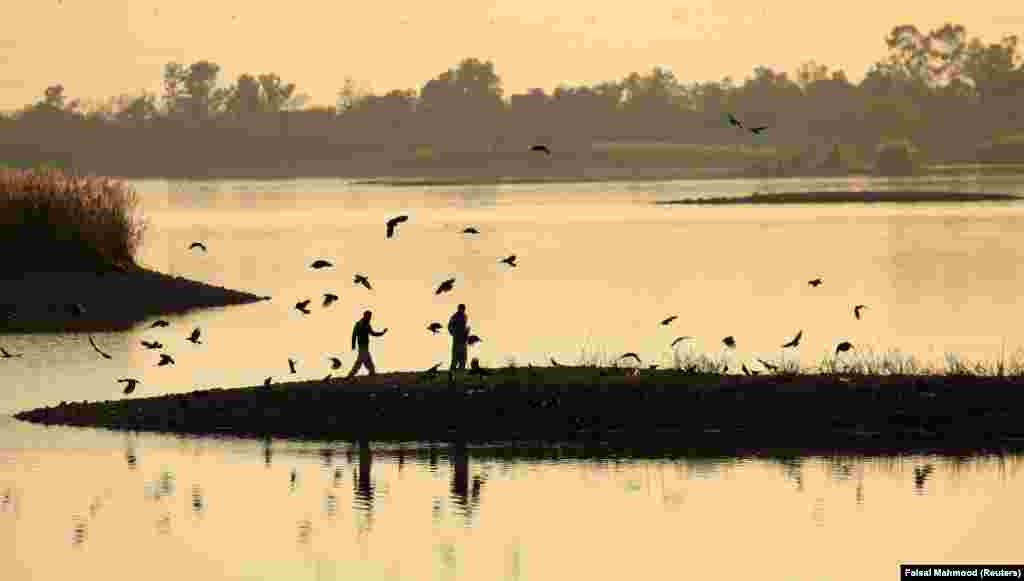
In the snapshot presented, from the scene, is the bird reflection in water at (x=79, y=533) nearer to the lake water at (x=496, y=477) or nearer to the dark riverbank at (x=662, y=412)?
the lake water at (x=496, y=477)

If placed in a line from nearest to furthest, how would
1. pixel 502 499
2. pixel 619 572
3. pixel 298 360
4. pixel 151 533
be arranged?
pixel 619 572 < pixel 151 533 < pixel 502 499 < pixel 298 360

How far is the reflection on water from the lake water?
0.08m

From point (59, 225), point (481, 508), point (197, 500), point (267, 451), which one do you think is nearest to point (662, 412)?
point (267, 451)

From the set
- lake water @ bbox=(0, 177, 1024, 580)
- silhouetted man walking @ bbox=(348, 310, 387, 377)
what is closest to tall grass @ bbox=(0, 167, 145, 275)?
lake water @ bbox=(0, 177, 1024, 580)

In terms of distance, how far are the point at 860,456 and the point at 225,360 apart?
87.1 feet

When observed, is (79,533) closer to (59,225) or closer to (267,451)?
(267,451)

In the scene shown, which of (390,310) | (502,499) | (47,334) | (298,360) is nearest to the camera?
(502,499)

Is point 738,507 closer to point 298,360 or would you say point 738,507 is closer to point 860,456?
point 860,456

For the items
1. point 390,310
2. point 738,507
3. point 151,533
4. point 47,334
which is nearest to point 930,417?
point 738,507

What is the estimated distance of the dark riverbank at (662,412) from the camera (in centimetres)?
5031

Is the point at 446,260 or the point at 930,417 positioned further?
the point at 446,260

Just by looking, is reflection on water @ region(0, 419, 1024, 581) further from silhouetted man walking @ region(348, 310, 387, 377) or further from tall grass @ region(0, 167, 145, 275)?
tall grass @ region(0, 167, 145, 275)

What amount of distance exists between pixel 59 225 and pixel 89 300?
3.45m

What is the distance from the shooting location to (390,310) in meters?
95.7
